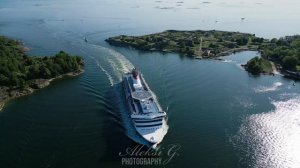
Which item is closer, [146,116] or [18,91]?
[146,116]

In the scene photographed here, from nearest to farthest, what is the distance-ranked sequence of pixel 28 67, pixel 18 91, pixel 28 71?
pixel 18 91
pixel 28 71
pixel 28 67

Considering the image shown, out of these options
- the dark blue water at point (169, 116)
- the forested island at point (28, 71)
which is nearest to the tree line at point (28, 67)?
the forested island at point (28, 71)

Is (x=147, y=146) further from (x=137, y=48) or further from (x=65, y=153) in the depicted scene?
(x=137, y=48)

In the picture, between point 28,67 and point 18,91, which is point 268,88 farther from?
point 28,67

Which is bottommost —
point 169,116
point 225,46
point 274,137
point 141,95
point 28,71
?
point 274,137

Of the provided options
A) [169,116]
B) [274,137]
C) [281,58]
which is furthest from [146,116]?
[281,58]

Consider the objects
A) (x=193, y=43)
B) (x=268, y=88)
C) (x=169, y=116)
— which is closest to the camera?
(x=169, y=116)

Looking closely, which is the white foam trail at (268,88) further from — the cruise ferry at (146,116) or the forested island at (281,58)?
the cruise ferry at (146,116)
